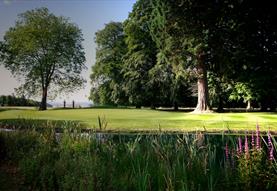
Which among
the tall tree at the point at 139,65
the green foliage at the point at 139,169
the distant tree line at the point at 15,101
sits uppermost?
the tall tree at the point at 139,65

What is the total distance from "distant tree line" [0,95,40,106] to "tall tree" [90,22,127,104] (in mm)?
9117

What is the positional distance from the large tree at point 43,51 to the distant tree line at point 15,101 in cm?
151

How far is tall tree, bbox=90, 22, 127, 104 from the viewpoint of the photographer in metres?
46.7

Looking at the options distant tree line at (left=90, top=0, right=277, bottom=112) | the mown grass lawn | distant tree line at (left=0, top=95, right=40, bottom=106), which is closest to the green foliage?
the mown grass lawn

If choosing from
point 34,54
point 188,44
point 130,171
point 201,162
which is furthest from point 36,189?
point 34,54

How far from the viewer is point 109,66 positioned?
1865 inches

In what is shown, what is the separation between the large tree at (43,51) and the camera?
41.4 metres

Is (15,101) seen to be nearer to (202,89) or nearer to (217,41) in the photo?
(202,89)

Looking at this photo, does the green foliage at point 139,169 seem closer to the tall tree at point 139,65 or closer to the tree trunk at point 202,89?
the tree trunk at point 202,89

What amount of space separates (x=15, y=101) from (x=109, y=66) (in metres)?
12.0

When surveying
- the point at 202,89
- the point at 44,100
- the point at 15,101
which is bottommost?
the point at 15,101

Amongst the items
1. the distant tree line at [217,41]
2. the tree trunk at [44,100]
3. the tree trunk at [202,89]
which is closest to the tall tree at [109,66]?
the tree trunk at [44,100]

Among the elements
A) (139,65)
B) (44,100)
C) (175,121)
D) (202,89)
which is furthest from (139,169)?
(44,100)

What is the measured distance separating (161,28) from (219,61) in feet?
16.9
